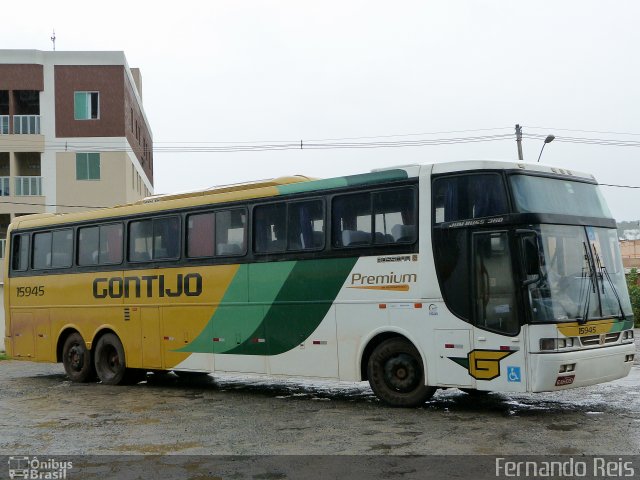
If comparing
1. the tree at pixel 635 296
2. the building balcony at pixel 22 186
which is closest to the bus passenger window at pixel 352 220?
the tree at pixel 635 296

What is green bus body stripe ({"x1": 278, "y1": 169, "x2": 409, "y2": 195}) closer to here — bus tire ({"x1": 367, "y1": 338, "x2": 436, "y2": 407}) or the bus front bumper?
bus tire ({"x1": 367, "y1": 338, "x2": 436, "y2": 407})

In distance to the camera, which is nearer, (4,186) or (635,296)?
(635,296)

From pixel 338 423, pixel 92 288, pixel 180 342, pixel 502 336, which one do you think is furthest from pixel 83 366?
pixel 502 336

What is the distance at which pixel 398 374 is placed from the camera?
12.3 meters

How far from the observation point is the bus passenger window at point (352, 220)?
12.8 meters

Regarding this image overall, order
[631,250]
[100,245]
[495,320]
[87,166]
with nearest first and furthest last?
1. [495,320]
2. [100,245]
3. [87,166]
4. [631,250]

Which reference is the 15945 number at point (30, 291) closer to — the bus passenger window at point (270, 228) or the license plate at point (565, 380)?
the bus passenger window at point (270, 228)

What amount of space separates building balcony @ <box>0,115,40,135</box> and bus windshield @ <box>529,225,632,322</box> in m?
33.5

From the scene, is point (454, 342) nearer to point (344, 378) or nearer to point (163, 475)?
point (344, 378)

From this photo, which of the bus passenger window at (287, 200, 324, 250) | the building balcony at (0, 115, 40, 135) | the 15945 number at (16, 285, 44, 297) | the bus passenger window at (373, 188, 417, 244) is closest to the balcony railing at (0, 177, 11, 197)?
the building balcony at (0, 115, 40, 135)

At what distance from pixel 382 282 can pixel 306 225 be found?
5.74 feet

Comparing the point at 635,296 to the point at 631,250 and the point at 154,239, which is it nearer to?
the point at 154,239

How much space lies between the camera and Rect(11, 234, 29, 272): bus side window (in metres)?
19.6

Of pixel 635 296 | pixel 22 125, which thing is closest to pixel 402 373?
pixel 635 296
